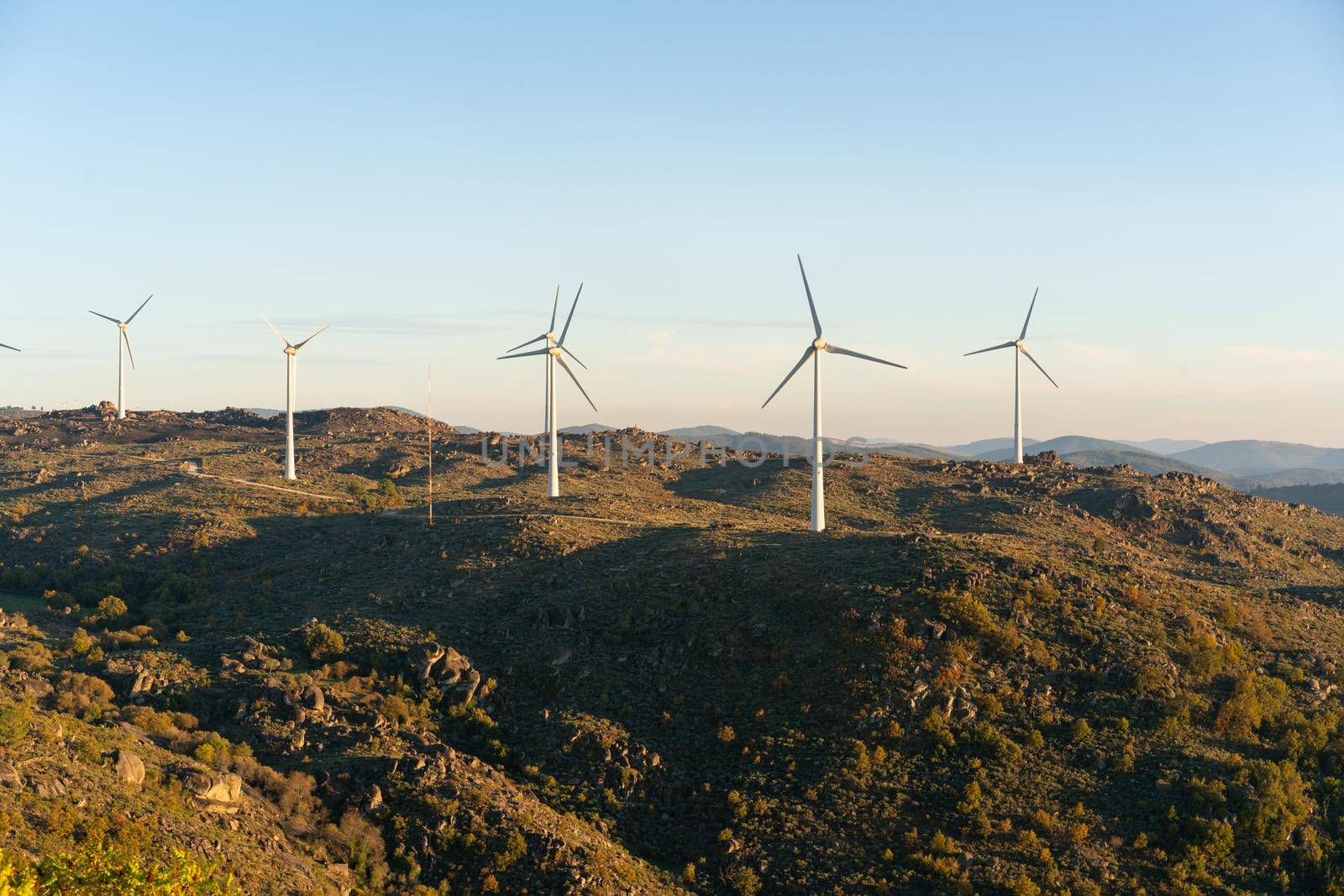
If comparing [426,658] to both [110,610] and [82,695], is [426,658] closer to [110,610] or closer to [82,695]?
[82,695]

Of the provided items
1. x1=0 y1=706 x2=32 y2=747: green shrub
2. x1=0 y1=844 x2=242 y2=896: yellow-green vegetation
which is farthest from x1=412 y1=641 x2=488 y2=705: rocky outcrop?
x1=0 y1=844 x2=242 y2=896: yellow-green vegetation

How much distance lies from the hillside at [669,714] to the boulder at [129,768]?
294 millimetres

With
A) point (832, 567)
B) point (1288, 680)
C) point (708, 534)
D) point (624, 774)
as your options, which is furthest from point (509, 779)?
point (1288, 680)

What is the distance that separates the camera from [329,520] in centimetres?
11694

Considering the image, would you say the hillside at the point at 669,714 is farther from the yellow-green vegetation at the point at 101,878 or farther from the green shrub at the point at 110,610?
the yellow-green vegetation at the point at 101,878

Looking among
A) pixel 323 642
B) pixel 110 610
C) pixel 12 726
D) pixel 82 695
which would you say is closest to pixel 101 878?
pixel 12 726

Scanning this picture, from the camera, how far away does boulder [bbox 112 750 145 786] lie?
49.7m

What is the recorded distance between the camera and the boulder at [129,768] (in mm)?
49719

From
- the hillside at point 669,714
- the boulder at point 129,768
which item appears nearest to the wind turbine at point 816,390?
the hillside at point 669,714

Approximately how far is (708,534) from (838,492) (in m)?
55.1

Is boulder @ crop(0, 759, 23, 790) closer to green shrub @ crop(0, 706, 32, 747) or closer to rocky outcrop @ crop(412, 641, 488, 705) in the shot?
green shrub @ crop(0, 706, 32, 747)

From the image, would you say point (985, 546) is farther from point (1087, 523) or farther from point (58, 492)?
point (58, 492)

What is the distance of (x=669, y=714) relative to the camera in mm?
65562

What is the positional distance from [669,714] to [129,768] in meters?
29.8
